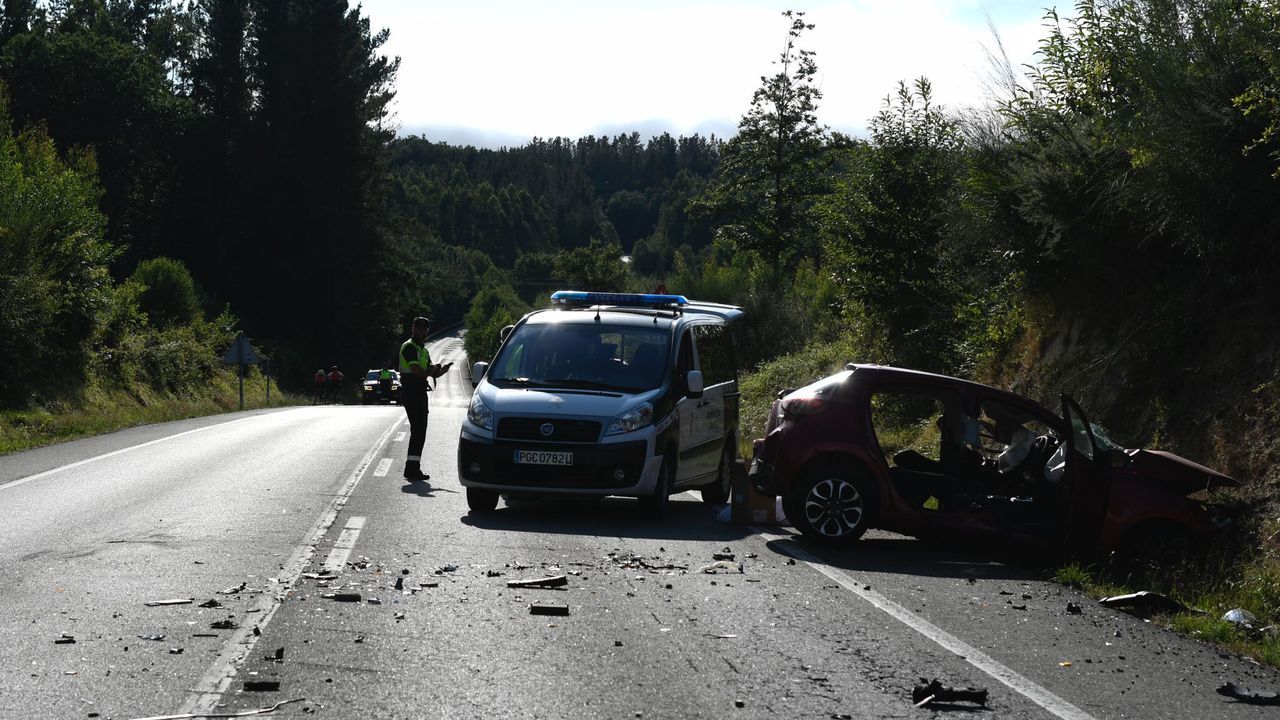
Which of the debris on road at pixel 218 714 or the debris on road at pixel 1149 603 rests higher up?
the debris on road at pixel 218 714

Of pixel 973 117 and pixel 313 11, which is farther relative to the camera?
pixel 313 11

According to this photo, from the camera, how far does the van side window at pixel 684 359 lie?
13.3 meters

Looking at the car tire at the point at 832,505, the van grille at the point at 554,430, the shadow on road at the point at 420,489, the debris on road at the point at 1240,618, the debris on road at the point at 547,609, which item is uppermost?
the van grille at the point at 554,430

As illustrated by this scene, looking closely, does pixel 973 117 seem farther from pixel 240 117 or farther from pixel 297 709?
pixel 240 117

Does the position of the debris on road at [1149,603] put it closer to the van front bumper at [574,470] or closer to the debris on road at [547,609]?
the debris on road at [547,609]

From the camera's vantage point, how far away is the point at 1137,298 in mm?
14336

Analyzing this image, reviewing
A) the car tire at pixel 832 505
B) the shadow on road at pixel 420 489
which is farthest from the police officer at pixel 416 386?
the car tire at pixel 832 505

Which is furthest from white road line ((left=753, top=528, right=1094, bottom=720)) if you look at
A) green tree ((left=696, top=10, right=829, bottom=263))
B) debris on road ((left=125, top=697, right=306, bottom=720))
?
green tree ((left=696, top=10, right=829, bottom=263))

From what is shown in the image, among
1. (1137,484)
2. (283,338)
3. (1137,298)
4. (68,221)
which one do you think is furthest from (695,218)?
(1137,484)

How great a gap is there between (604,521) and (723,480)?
2725 millimetres

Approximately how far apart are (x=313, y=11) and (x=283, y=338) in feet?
58.0

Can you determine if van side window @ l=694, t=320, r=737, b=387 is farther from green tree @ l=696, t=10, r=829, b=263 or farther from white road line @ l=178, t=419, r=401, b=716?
green tree @ l=696, t=10, r=829, b=263

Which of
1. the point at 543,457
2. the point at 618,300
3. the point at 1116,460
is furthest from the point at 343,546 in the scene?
the point at 1116,460

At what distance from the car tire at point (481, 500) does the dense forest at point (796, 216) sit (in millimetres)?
6432
